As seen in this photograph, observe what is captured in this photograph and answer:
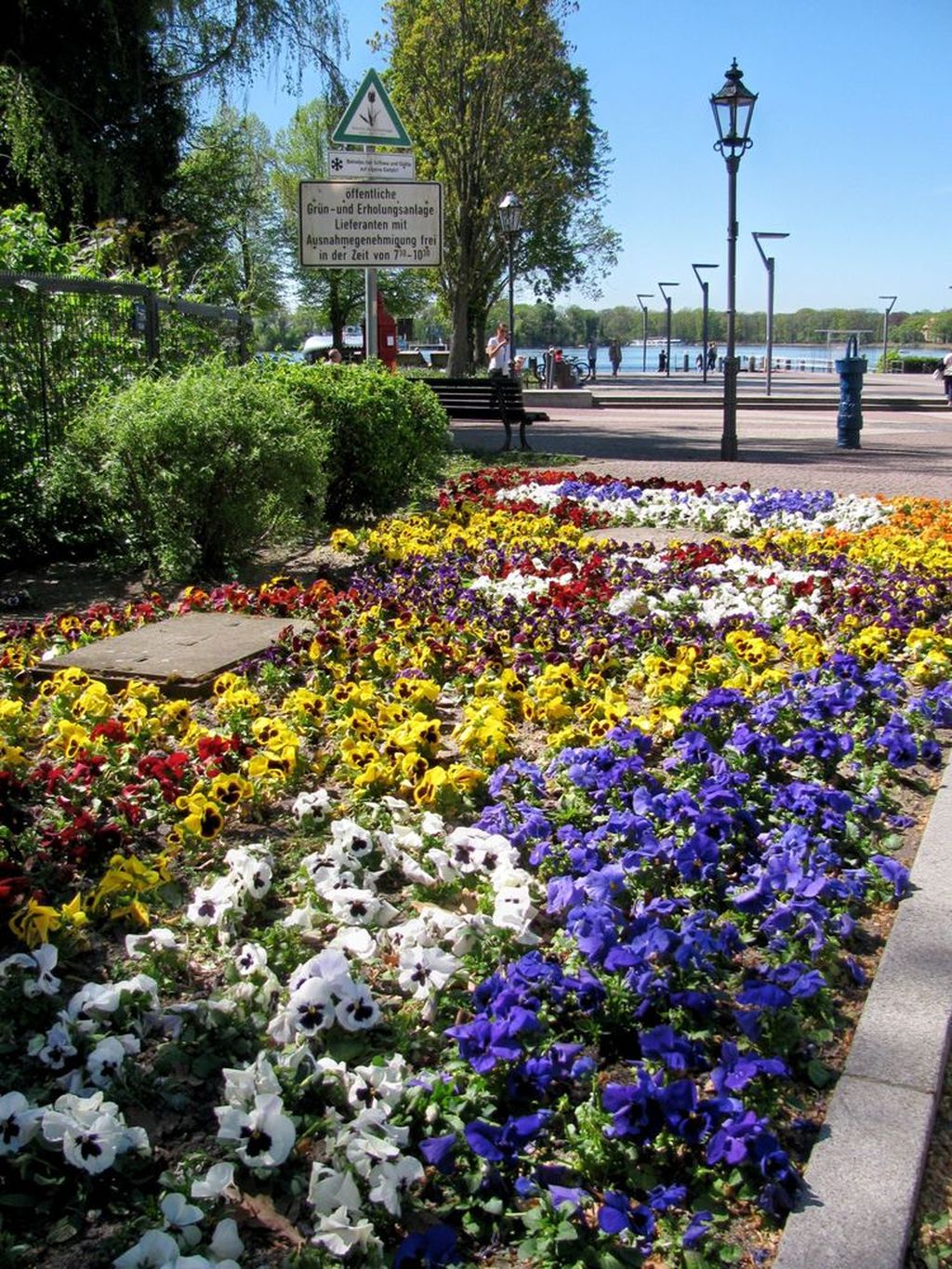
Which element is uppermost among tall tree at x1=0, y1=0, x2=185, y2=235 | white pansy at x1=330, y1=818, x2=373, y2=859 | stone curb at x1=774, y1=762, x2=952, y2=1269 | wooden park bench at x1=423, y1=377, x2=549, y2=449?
tall tree at x1=0, y1=0, x2=185, y2=235

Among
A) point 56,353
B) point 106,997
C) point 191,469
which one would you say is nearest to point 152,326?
point 56,353

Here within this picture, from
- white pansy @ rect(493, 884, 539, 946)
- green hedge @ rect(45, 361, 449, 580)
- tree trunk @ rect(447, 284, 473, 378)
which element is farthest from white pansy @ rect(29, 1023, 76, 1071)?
tree trunk @ rect(447, 284, 473, 378)

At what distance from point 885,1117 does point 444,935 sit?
106cm

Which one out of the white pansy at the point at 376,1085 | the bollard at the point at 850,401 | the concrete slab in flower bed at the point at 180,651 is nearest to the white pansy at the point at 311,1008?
the white pansy at the point at 376,1085

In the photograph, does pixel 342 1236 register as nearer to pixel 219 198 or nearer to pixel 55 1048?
pixel 55 1048

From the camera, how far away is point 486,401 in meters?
17.1

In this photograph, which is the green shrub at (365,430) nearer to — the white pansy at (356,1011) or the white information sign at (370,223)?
the white information sign at (370,223)

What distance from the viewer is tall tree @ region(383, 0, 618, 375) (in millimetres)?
30781

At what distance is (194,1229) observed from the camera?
6.84 feet

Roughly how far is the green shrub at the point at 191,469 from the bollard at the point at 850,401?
11.8 m

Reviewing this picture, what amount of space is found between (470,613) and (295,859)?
9.60 ft

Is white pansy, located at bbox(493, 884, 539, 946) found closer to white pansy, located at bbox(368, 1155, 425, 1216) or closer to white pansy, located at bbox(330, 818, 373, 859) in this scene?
white pansy, located at bbox(330, 818, 373, 859)

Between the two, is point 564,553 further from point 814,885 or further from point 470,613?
point 814,885

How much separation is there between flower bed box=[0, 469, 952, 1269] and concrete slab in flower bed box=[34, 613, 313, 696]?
0.14 metres
